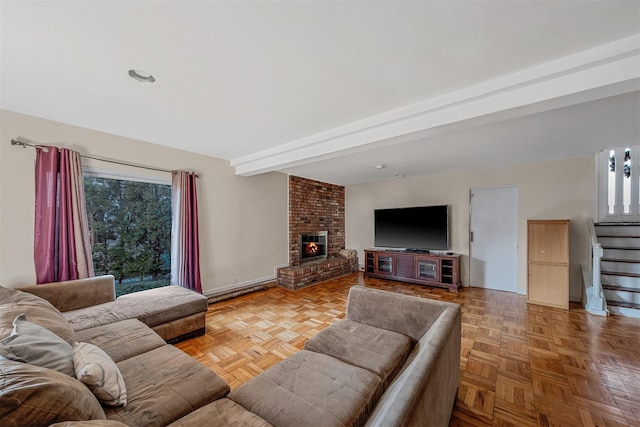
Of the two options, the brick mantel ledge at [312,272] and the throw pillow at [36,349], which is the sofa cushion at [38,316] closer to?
the throw pillow at [36,349]

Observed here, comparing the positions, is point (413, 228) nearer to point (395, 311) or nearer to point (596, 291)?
point (596, 291)

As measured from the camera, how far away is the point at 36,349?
3.41ft

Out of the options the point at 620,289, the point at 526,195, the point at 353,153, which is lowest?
the point at 620,289

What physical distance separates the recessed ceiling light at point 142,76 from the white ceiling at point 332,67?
6 centimetres

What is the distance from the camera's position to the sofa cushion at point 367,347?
143 cm

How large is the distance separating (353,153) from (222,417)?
2755 mm

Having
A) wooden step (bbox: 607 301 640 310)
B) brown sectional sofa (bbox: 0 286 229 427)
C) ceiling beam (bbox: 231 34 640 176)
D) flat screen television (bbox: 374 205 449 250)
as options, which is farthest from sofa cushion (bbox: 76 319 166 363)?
wooden step (bbox: 607 301 640 310)

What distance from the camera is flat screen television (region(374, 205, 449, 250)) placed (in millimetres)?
4699

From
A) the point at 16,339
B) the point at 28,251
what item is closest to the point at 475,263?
the point at 16,339

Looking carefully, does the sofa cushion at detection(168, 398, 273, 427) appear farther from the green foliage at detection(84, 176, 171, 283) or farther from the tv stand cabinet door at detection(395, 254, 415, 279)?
the tv stand cabinet door at detection(395, 254, 415, 279)

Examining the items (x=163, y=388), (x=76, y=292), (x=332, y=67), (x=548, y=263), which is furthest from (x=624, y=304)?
(x=76, y=292)

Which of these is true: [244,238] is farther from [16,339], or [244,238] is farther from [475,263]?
[475,263]

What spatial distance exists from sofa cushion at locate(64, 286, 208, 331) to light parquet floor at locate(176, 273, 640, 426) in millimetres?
360

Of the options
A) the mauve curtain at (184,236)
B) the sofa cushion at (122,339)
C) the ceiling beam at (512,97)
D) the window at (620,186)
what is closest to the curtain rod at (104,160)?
the mauve curtain at (184,236)
